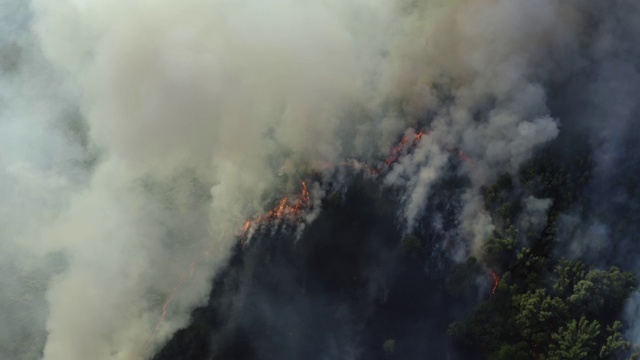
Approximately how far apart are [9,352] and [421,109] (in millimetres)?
36338

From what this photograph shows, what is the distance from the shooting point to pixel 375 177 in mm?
51125

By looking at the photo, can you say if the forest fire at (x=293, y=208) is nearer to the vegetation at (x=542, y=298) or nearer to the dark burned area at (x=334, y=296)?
the dark burned area at (x=334, y=296)

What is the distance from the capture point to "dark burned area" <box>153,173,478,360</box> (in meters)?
45.2

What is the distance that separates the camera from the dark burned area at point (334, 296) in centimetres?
4525

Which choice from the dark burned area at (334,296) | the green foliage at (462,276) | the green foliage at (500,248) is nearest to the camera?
the dark burned area at (334,296)

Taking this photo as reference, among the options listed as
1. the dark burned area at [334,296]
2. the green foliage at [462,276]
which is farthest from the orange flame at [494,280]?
the dark burned area at [334,296]

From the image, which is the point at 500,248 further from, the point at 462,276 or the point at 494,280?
the point at 462,276

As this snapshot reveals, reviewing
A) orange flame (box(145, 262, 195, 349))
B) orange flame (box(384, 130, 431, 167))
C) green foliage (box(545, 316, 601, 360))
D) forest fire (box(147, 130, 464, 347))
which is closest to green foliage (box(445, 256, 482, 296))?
forest fire (box(147, 130, 464, 347))

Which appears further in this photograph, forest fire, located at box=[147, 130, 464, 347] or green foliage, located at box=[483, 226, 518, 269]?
forest fire, located at box=[147, 130, 464, 347]

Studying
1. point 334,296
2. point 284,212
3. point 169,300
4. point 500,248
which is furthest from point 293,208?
point 500,248

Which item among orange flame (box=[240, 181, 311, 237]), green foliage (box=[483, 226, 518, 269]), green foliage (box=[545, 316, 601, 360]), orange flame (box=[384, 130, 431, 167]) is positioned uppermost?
orange flame (box=[384, 130, 431, 167])

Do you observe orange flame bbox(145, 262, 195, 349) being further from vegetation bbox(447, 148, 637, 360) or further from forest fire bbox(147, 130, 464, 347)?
vegetation bbox(447, 148, 637, 360)

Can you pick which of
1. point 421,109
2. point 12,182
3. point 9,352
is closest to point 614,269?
point 421,109

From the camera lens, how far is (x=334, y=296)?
4669 cm
